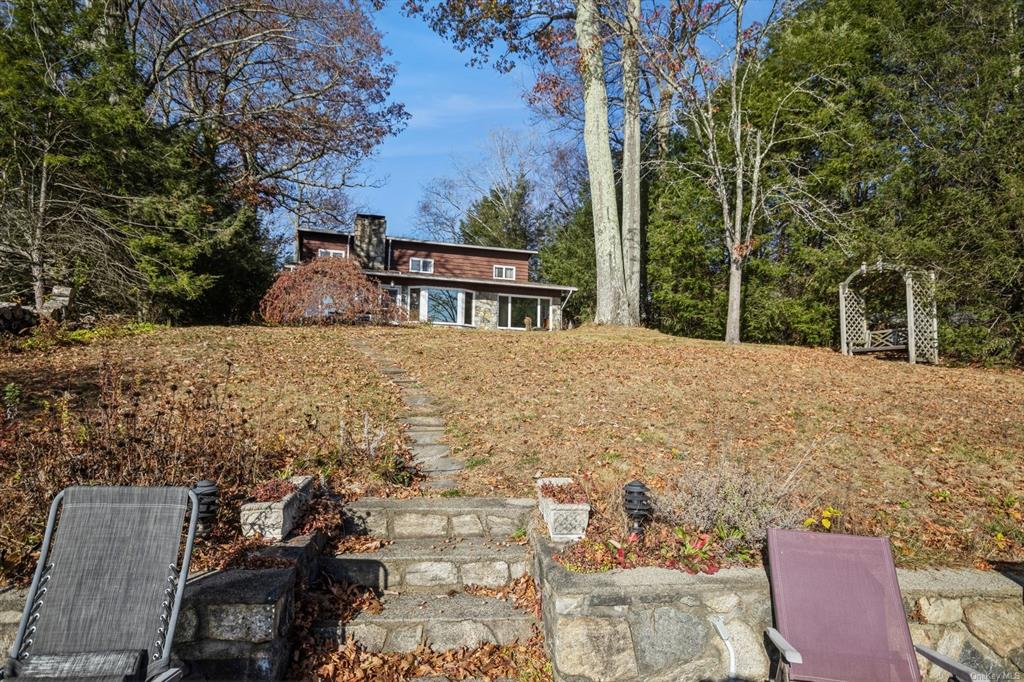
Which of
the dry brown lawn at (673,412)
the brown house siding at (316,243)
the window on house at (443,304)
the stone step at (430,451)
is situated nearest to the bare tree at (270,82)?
the brown house siding at (316,243)

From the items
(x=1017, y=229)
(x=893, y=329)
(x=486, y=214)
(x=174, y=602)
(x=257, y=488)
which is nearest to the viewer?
(x=174, y=602)

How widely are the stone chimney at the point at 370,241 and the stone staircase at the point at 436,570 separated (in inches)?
783

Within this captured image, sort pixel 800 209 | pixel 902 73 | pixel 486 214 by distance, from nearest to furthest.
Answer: pixel 800 209, pixel 902 73, pixel 486 214

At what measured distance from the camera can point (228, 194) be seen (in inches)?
597

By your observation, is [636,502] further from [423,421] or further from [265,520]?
[423,421]

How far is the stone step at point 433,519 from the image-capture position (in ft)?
13.5

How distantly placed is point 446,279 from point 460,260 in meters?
2.68

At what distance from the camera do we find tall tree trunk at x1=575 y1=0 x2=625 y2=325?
14188 mm

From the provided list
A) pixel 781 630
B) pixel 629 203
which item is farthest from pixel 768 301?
pixel 781 630

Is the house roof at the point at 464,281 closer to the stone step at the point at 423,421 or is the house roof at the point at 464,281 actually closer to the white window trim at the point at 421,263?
the white window trim at the point at 421,263

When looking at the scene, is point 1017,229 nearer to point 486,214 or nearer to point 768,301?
point 768,301

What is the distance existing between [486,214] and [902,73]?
22.3 meters

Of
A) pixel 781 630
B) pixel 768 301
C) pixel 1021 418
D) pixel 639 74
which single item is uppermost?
pixel 639 74

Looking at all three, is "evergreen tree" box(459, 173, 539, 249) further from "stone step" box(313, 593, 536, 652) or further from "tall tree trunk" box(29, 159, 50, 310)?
"stone step" box(313, 593, 536, 652)
